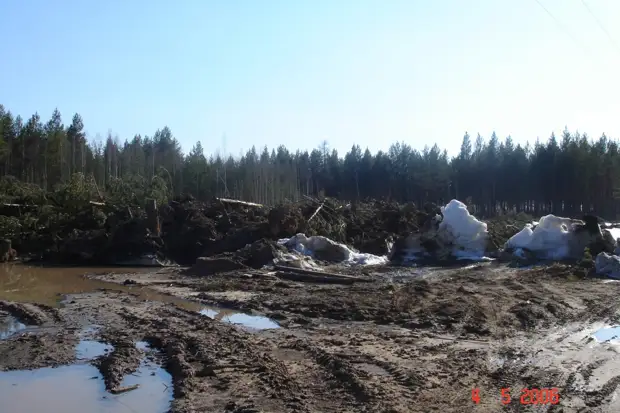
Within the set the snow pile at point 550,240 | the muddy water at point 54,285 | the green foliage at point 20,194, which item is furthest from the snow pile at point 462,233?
the green foliage at point 20,194

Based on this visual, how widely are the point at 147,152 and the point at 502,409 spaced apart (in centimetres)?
7751

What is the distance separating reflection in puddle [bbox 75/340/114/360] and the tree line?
3919 cm

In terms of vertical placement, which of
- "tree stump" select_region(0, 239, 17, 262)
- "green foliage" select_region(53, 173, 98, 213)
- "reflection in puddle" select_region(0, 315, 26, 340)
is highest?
"green foliage" select_region(53, 173, 98, 213)

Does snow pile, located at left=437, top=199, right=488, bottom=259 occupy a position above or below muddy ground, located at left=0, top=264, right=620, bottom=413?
above

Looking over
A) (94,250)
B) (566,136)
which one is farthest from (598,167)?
(94,250)

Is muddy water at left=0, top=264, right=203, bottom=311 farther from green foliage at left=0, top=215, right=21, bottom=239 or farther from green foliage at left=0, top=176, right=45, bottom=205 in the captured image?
green foliage at left=0, top=176, right=45, bottom=205

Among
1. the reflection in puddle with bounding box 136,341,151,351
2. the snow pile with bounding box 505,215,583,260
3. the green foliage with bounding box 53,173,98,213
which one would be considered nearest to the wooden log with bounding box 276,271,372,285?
the reflection in puddle with bounding box 136,341,151,351

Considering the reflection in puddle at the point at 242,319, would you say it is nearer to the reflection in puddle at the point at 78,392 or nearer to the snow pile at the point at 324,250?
the reflection in puddle at the point at 78,392

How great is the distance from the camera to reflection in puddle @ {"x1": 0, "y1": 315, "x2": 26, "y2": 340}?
9863mm

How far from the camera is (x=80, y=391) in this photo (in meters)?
6.66

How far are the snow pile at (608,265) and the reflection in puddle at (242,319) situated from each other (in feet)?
35.1

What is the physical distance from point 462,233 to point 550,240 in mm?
3110

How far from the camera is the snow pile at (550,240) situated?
20797mm
